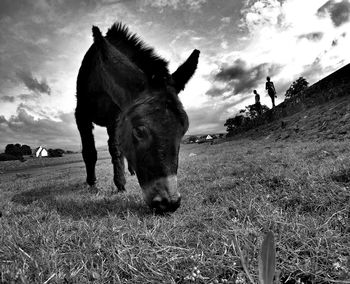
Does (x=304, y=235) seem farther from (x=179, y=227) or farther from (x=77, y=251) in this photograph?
(x=77, y=251)

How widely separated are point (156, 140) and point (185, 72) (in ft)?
4.76

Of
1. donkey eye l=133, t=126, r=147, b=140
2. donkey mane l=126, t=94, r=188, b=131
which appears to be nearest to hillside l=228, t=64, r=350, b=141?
donkey mane l=126, t=94, r=188, b=131

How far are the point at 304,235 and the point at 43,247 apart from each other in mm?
2093

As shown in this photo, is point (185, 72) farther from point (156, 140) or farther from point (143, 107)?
point (156, 140)

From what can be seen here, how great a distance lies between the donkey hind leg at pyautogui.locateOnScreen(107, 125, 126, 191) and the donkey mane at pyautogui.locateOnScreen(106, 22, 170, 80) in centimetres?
177

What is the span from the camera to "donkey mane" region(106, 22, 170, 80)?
3752 mm

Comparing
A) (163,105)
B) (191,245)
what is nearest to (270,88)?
(163,105)

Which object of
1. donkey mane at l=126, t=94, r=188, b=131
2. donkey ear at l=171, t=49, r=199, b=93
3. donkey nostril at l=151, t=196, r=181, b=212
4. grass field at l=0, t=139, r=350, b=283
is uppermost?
donkey ear at l=171, t=49, r=199, b=93

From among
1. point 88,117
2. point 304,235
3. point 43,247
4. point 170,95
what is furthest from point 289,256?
point 88,117

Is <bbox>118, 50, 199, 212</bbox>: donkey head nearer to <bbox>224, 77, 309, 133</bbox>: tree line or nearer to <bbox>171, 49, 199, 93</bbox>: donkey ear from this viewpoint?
<bbox>171, 49, 199, 93</bbox>: donkey ear

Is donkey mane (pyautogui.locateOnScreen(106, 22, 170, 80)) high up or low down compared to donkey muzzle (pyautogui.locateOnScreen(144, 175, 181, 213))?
up

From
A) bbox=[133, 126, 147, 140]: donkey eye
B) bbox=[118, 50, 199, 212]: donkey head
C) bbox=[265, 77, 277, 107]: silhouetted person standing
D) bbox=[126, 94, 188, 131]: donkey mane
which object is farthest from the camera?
bbox=[265, 77, 277, 107]: silhouetted person standing

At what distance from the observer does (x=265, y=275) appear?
0.95 m

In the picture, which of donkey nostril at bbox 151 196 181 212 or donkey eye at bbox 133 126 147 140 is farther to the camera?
donkey eye at bbox 133 126 147 140
